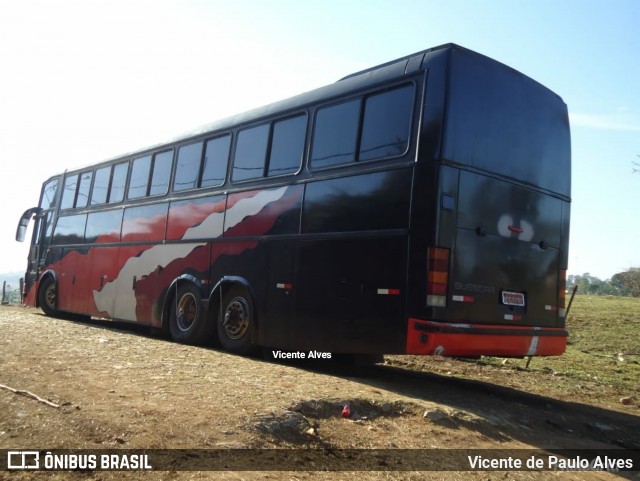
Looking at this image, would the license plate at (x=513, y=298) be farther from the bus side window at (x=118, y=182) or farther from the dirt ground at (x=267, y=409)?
the bus side window at (x=118, y=182)

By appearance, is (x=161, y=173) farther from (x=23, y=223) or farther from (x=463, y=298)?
(x=23, y=223)

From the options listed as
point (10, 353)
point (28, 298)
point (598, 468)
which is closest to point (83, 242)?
point (28, 298)

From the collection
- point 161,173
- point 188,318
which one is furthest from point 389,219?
point 161,173

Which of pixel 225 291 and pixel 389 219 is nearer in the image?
pixel 389 219

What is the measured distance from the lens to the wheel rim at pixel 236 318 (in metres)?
8.80

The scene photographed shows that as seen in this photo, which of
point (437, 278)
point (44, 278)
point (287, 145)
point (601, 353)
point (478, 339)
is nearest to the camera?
point (437, 278)

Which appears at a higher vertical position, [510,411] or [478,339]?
[478,339]

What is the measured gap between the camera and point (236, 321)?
8961 millimetres

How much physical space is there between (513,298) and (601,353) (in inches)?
237

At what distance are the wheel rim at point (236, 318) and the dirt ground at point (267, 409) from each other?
1.97 ft

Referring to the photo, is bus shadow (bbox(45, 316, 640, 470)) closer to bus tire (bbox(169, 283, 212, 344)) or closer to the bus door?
bus tire (bbox(169, 283, 212, 344))

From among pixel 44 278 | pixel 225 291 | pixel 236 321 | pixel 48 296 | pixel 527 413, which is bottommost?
pixel 527 413

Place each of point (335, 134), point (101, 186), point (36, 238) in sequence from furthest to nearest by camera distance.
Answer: point (36, 238) < point (101, 186) < point (335, 134)

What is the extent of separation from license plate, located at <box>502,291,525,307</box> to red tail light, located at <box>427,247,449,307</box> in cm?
109
